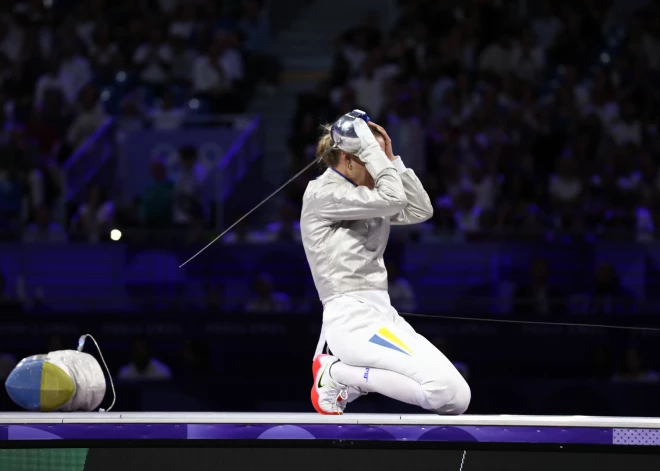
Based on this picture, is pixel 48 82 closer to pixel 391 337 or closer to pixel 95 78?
pixel 95 78

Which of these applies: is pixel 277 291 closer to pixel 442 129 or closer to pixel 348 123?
pixel 442 129

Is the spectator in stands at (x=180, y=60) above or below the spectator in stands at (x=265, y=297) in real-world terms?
above

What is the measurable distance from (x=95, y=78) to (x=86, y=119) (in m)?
0.83

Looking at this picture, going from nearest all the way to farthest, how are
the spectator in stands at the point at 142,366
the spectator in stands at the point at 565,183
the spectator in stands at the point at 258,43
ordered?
the spectator in stands at the point at 142,366 → the spectator in stands at the point at 565,183 → the spectator in stands at the point at 258,43

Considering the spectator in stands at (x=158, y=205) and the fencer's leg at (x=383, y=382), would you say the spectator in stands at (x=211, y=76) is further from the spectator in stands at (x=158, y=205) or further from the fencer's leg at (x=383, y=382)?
the fencer's leg at (x=383, y=382)

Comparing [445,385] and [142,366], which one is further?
[142,366]

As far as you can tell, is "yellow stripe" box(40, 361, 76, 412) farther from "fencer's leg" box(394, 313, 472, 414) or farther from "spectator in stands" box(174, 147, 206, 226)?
"spectator in stands" box(174, 147, 206, 226)

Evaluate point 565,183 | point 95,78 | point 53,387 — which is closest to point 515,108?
point 565,183

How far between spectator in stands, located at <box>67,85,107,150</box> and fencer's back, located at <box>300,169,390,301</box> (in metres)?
5.88

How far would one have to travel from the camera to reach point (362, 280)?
4.55 m

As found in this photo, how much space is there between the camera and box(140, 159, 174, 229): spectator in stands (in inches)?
354

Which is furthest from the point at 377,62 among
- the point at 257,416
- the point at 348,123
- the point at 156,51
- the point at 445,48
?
the point at 257,416

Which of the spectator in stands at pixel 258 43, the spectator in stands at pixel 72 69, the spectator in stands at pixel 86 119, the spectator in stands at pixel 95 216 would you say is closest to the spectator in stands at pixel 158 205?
the spectator in stands at pixel 95 216

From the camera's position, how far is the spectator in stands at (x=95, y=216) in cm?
892
